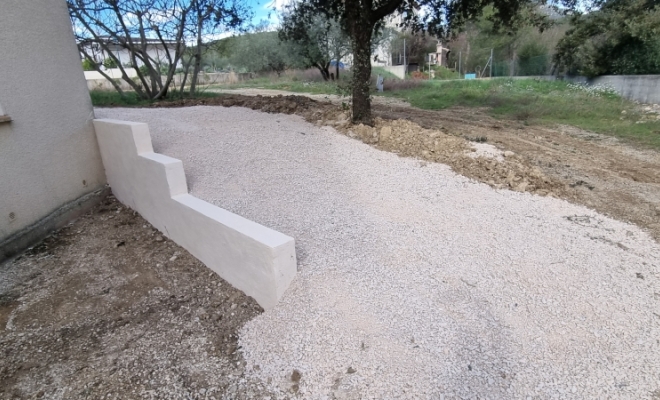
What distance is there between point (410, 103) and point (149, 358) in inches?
528

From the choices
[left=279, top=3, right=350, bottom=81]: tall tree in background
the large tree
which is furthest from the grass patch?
[left=279, top=3, right=350, bottom=81]: tall tree in background

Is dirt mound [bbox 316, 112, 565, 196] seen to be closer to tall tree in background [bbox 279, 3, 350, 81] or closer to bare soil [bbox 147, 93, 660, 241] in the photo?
bare soil [bbox 147, 93, 660, 241]

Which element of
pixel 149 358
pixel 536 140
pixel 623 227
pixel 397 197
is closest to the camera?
pixel 149 358

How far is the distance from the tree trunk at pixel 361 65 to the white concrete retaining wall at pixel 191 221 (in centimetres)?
345

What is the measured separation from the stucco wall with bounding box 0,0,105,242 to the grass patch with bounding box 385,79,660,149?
9.75 metres

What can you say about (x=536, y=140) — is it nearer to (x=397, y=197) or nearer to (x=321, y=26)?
(x=397, y=197)

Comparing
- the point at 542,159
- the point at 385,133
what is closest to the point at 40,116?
the point at 385,133

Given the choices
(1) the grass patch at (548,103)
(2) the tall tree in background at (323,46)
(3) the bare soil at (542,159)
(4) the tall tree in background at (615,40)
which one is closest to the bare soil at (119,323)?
(3) the bare soil at (542,159)

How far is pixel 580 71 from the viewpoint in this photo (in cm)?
1499

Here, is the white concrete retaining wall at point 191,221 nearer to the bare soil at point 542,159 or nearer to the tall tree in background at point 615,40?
the bare soil at point 542,159

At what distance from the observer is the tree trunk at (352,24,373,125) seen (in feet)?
20.5

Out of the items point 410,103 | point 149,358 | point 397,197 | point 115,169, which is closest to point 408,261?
point 397,197

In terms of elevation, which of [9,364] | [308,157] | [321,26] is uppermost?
[321,26]

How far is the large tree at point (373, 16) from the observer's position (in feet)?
20.5
